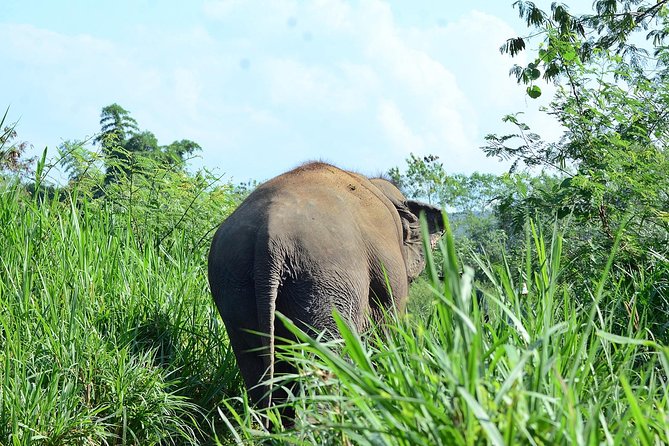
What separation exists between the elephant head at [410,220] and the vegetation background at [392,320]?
3.19 feet

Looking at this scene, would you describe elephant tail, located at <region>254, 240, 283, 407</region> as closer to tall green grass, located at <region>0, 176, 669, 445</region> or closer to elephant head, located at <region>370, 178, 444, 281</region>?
A: tall green grass, located at <region>0, 176, 669, 445</region>

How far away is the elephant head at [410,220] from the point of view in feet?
22.7

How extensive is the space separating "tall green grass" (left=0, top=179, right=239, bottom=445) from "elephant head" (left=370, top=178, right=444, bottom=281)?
1616 millimetres

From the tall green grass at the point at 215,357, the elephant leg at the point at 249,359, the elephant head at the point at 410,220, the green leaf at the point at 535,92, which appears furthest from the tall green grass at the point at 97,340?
the green leaf at the point at 535,92

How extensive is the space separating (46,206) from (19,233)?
0.72m

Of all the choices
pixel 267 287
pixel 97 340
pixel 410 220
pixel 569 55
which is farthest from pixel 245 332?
pixel 569 55

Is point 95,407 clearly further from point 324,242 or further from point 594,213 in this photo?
point 594,213

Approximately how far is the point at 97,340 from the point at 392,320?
2.23 m

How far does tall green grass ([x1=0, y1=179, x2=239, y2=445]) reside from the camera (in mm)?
4703

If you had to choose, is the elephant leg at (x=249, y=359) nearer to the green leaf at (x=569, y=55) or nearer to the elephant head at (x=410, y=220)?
the elephant head at (x=410, y=220)

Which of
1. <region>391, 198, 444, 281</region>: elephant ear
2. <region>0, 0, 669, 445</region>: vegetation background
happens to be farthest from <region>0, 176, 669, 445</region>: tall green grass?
<region>391, 198, 444, 281</region>: elephant ear

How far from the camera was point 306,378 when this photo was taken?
2787mm

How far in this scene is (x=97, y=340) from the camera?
528 cm

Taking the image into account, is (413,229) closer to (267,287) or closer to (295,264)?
(295,264)
